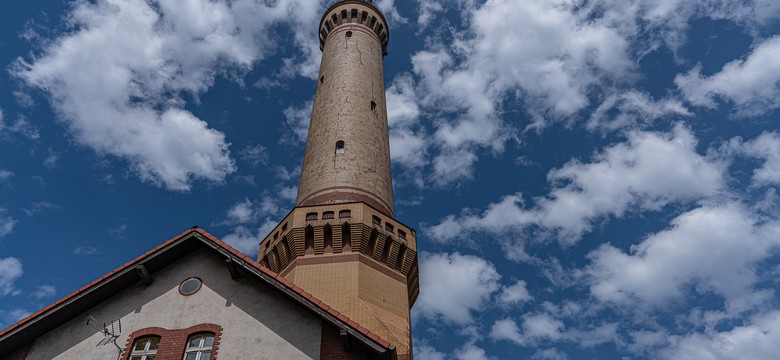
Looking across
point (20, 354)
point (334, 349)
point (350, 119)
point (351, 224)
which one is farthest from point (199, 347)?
point (350, 119)

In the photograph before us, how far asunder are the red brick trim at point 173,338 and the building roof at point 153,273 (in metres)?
1.53

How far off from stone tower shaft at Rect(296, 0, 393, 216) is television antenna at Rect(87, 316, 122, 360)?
12.0 m

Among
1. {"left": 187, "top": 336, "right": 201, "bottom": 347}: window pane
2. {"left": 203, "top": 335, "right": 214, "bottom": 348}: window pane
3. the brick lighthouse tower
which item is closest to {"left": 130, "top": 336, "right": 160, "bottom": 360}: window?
{"left": 187, "top": 336, "right": 201, "bottom": 347}: window pane

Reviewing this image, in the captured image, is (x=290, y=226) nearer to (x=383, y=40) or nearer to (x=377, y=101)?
(x=377, y=101)

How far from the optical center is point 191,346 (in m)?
14.4

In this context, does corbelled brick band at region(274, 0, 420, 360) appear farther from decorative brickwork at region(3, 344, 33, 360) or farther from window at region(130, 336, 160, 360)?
decorative brickwork at region(3, 344, 33, 360)

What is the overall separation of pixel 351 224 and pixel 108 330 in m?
10.7

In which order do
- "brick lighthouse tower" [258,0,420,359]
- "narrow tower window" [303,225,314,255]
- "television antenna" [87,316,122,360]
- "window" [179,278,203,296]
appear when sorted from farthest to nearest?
"narrow tower window" [303,225,314,255] < "brick lighthouse tower" [258,0,420,359] < "window" [179,278,203,296] < "television antenna" [87,316,122,360]

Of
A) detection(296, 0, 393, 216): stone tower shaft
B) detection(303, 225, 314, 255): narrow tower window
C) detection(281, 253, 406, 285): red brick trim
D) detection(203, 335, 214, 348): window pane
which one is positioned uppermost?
detection(296, 0, 393, 216): stone tower shaft

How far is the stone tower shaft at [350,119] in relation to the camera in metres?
27.0

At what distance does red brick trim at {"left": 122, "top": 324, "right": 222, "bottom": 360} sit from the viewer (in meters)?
14.1

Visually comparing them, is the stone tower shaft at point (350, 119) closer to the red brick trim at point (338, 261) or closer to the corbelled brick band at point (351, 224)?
the corbelled brick band at point (351, 224)

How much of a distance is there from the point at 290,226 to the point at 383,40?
65.4ft

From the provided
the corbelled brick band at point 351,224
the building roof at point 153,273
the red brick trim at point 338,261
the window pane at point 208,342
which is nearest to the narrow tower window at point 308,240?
the corbelled brick band at point 351,224
